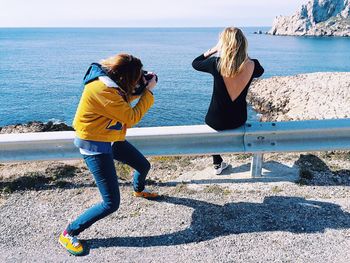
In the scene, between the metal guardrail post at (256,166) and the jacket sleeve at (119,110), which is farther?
the metal guardrail post at (256,166)

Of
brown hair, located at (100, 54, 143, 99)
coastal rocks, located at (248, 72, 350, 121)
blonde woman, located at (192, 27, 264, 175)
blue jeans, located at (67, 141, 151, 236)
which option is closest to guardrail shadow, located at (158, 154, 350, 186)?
blonde woman, located at (192, 27, 264, 175)

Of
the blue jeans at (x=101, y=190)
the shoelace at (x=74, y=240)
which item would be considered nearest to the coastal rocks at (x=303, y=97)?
the blue jeans at (x=101, y=190)

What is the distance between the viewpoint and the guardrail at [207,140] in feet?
17.5

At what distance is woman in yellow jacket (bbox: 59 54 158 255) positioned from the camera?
3.83m

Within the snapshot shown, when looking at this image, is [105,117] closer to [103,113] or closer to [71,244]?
[103,113]

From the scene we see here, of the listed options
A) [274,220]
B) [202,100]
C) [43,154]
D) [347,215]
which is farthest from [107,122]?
[202,100]

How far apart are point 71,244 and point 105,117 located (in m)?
1.32

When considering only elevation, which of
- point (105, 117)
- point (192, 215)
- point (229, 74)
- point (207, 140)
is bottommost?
point (192, 215)

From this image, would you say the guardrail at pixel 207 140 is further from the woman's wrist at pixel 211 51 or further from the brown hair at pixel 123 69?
the brown hair at pixel 123 69

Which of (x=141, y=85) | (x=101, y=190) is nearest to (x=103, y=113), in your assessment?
(x=141, y=85)

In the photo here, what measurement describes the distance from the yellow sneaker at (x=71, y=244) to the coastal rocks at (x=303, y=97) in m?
23.5

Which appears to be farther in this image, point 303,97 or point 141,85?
point 303,97

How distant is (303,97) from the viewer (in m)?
31.8

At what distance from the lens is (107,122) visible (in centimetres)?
402
